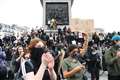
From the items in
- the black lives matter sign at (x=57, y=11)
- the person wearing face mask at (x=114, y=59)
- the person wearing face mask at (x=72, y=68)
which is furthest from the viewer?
the black lives matter sign at (x=57, y=11)

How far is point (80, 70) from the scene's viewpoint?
1203cm

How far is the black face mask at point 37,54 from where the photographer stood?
28.6 feet

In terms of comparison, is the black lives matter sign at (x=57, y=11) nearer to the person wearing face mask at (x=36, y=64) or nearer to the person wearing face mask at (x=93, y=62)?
the person wearing face mask at (x=93, y=62)

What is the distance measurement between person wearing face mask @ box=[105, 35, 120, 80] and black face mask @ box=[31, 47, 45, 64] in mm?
4692

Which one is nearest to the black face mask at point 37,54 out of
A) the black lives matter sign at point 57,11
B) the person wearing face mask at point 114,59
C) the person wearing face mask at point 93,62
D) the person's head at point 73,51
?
the person's head at point 73,51

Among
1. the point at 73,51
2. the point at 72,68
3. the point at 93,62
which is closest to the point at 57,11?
the point at 93,62

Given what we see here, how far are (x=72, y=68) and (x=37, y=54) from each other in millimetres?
3330

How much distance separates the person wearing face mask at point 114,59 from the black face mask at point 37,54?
15.4ft

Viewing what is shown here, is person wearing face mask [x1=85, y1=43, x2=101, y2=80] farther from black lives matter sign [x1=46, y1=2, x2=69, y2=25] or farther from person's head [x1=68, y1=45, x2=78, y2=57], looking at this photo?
black lives matter sign [x1=46, y1=2, x2=69, y2=25]

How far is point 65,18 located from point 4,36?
78.6 ft

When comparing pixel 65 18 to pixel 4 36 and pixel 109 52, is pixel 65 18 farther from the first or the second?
pixel 109 52

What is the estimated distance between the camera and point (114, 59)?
44.4 ft

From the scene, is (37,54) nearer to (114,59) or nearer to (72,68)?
(72,68)

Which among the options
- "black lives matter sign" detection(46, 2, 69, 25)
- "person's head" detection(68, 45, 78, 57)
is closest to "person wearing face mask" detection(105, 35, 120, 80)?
"person's head" detection(68, 45, 78, 57)
